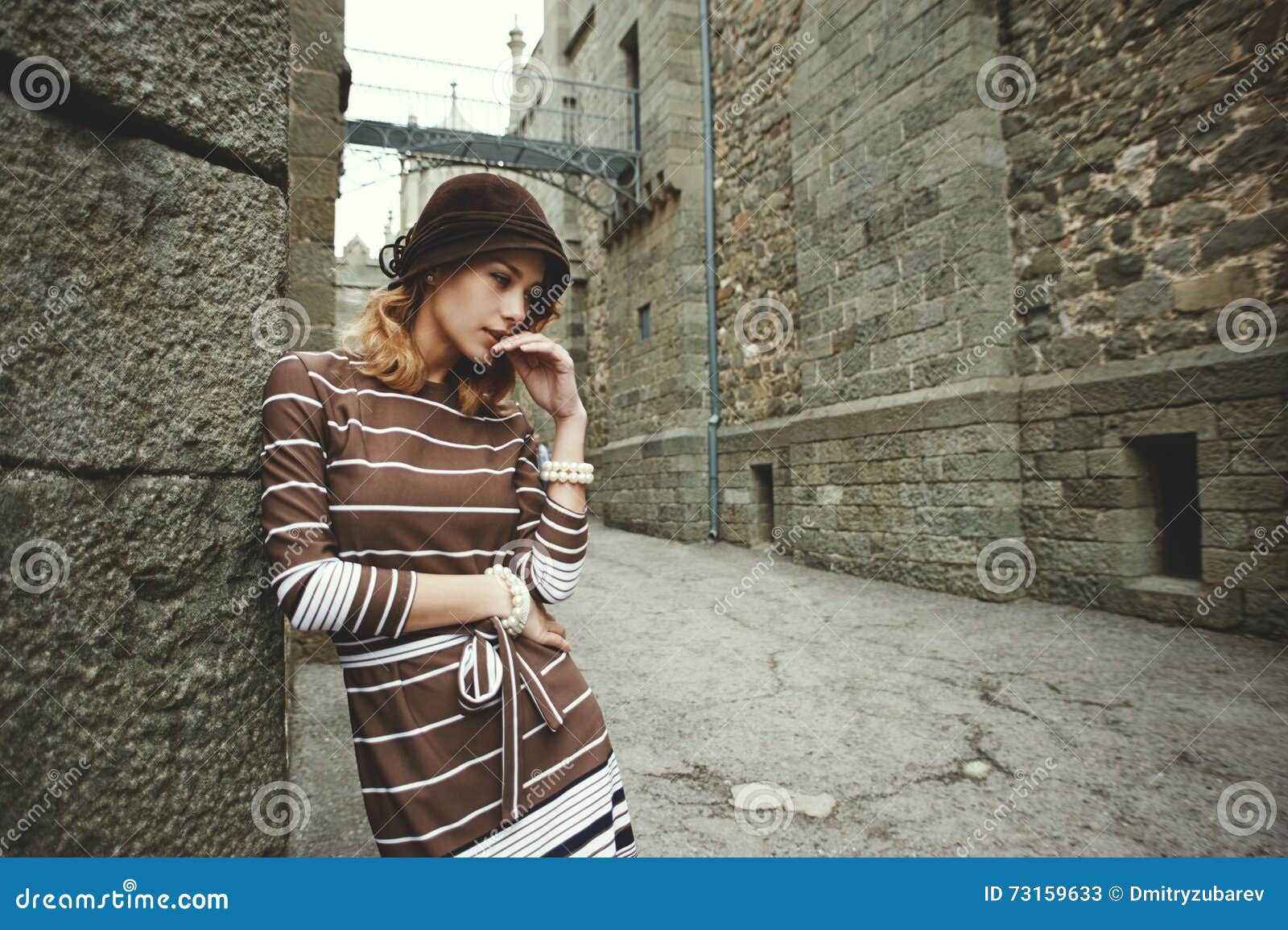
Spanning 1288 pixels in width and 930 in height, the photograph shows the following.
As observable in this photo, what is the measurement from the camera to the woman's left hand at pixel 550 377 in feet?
4.08

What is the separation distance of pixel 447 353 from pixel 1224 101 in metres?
4.93

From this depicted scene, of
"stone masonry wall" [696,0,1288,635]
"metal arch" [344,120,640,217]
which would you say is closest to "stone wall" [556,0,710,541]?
"metal arch" [344,120,640,217]

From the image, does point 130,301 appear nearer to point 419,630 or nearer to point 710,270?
point 419,630

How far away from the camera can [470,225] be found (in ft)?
3.69

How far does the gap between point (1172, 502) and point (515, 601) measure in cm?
488

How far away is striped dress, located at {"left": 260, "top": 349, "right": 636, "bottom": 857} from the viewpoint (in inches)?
38.0

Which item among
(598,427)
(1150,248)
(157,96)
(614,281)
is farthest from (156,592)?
(598,427)

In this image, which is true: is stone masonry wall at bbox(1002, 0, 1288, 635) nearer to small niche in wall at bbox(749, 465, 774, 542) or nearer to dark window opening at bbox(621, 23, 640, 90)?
small niche in wall at bbox(749, 465, 774, 542)

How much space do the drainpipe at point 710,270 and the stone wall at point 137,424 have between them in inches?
304

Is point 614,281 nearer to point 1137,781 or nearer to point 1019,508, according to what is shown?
point 1019,508

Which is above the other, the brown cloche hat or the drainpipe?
A: the drainpipe

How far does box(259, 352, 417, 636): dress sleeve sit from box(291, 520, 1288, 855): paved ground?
146 cm

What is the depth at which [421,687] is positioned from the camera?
1.04m

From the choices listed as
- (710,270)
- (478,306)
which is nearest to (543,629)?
(478,306)
